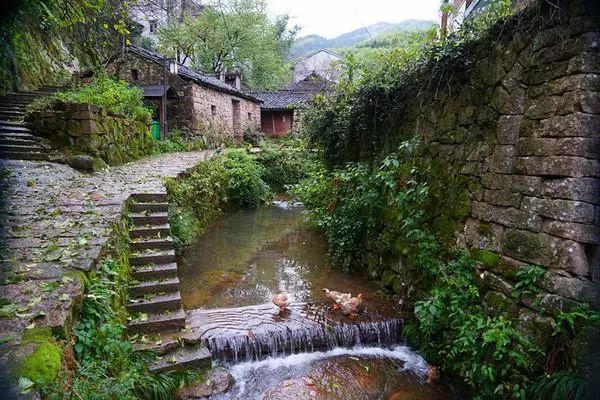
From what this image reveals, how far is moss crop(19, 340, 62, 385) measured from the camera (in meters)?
2.02

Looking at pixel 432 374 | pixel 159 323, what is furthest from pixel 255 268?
pixel 432 374

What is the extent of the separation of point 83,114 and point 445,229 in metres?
8.24

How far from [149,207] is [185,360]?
8.94 ft

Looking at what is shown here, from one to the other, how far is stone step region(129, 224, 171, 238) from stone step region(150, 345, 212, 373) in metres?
1.86

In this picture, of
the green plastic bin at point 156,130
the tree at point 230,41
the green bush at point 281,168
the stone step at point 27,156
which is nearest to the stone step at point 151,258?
the stone step at point 27,156

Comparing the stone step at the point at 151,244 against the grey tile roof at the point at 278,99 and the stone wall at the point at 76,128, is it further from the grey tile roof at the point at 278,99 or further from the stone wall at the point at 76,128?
the grey tile roof at the point at 278,99

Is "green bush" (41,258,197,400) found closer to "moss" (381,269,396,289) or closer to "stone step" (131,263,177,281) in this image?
"stone step" (131,263,177,281)

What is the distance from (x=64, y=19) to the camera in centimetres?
407

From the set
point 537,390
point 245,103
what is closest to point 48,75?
point 245,103

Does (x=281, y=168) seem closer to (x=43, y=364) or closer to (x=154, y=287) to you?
(x=154, y=287)

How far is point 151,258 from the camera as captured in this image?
4520 millimetres

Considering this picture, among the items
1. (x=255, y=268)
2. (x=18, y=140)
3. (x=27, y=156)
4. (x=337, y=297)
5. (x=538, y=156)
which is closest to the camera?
(x=538, y=156)

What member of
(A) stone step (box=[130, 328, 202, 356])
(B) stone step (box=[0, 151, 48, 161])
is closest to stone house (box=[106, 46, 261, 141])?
(B) stone step (box=[0, 151, 48, 161])

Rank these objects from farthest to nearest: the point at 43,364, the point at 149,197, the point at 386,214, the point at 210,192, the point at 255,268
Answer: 1. the point at 210,192
2. the point at 255,268
3. the point at 149,197
4. the point at 386,214
5. the point at 43,364
